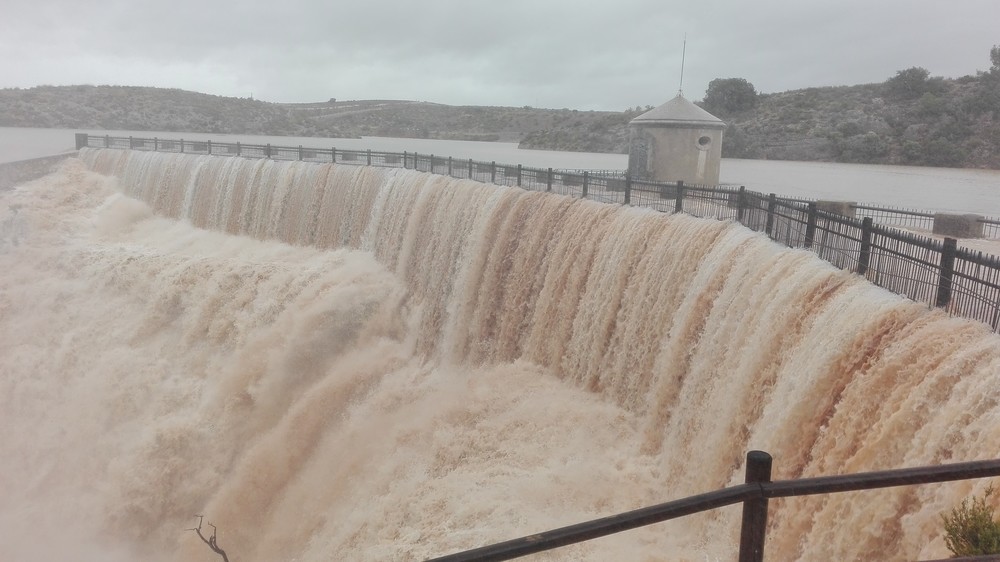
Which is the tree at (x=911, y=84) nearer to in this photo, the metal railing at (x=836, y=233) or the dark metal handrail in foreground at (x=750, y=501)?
the metal railing at (x=836, y=233)

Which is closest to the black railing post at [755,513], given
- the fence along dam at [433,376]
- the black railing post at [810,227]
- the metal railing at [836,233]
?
the fence along dam at [433,376]

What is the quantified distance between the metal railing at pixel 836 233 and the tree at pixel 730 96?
41221mm

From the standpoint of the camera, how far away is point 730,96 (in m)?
57.1

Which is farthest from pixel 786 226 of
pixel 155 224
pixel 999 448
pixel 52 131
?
pixel 52 131

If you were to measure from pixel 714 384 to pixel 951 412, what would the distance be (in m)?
3.68

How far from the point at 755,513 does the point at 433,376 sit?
42.9 feet

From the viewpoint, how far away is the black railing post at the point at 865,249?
7285 millimetres

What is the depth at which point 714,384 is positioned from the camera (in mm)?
8266

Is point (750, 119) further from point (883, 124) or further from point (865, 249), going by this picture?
point (865, 249)

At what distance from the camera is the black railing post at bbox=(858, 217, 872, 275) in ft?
23.9

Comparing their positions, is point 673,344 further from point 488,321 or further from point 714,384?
point 488,321

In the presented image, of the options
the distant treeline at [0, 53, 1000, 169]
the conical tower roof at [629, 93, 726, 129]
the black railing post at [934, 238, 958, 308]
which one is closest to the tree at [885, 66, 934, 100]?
the distant treeline at [0, 53, 1000, 169]

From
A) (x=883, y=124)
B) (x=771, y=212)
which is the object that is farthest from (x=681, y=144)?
(x=883, y=124)

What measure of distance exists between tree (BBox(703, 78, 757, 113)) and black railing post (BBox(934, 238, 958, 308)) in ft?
Answer: 177
